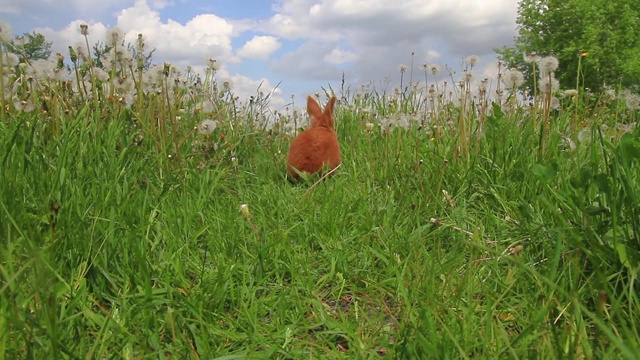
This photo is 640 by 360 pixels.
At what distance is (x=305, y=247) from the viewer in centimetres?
237

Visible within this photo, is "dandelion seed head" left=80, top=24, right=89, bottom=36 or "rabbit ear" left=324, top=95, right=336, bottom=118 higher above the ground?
"dandelion seed head" left=80, top=24, right=89, bottom=36

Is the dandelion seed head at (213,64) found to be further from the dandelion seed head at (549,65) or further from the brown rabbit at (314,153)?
the dandelion seed head at (549,65)

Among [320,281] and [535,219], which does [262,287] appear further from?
[535,219]

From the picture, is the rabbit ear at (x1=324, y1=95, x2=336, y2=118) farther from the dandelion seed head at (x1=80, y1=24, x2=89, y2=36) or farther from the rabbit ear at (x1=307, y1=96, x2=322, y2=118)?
the dandelion seed head at (x1=80, y1=24, x2=89, y2=36)

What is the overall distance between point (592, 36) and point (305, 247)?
74.8 feet

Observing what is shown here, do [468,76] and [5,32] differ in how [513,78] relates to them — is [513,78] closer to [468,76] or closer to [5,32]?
Result: [468,76]

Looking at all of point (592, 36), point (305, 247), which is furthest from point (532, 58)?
point (592, 36)

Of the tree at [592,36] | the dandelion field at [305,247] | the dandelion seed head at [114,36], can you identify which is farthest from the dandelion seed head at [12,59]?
the tree at [592,36]

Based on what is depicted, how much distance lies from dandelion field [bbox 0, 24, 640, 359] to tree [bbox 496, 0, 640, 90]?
19885 mm

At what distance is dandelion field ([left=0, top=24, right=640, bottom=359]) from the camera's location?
1.44 meters

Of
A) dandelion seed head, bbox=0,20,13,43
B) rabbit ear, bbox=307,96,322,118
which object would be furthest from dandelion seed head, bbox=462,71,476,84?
dandelion seed head, bbox=0,20,13,43

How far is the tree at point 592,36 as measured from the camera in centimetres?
2130

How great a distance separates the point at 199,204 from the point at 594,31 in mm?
22859

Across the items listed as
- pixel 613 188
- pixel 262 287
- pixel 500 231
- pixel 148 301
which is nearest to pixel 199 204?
pixel 262 287
